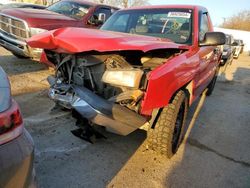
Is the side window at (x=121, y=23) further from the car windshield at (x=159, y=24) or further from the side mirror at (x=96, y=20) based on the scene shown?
the side mirror at (x=96, y=20)

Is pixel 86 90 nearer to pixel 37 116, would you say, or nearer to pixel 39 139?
pixel 39 139

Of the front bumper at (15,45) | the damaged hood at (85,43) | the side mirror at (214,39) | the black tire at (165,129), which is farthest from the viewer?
the front bumper at (15,45)

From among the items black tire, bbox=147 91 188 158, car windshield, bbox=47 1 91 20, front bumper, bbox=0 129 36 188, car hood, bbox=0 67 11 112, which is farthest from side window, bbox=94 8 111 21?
front bumper, bbox=0 129 36 188

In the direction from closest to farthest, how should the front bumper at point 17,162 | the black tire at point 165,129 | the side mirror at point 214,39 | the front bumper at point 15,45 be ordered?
the front bumper at point 17,162 → the black tire at point 165,129 → the side mirror at point 214,39 → the front bumper at point 15,45

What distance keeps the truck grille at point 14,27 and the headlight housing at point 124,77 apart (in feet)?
14.7

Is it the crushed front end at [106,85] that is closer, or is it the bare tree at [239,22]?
the crushed front end at [106,85]

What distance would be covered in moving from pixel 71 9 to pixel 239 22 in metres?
46.2

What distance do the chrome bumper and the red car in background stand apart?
Result: 48.9 inches

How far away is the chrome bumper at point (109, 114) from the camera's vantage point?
10.1 ft

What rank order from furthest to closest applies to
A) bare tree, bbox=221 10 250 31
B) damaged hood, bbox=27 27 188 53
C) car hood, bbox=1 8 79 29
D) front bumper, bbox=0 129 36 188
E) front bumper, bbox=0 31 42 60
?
bare tree, bbox=221 10 250 31, car hood, bbox=1 8 79 29, front bumper, bbox=0 31 42 60, damaged hood, bbox=27 27 188 53, front bumper, bbox=0 129 36 188

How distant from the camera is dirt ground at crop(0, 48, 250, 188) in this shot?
331cm

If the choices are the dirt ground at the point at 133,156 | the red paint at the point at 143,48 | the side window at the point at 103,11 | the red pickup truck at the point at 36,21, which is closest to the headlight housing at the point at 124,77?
the red paint at the point at 143,48

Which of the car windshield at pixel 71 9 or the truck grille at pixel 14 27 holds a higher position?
the car windshield at pixel 71 9

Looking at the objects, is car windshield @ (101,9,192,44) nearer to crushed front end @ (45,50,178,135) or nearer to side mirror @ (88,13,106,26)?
crushed front end @ (45,50,178,135)
